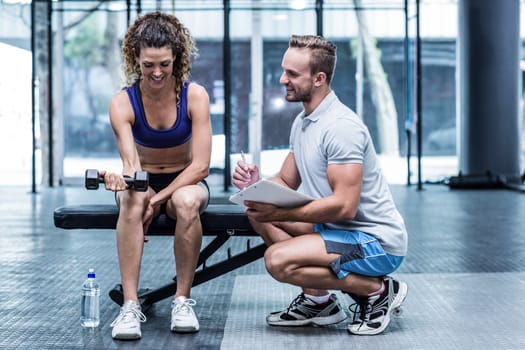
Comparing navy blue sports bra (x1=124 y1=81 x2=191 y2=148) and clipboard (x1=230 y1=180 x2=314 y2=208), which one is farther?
navy blue sports bra (x1=124 y1=81 x2=191 y2=148)

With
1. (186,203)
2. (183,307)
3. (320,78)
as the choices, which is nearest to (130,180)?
(186,203)

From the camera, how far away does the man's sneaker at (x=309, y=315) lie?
314 cm

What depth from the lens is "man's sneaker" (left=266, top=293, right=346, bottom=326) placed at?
3.14 metres

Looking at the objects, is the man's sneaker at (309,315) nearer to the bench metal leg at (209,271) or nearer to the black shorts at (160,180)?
the bench metal leg at (209,271)

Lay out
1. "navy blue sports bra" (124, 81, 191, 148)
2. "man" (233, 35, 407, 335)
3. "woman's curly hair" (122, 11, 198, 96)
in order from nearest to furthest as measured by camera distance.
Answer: "man" (233, 35, 407, 335) < "woman's curly hair" (122, 11, 198, 96) < "navy blue sports bra" (124, 81, 191, 148)

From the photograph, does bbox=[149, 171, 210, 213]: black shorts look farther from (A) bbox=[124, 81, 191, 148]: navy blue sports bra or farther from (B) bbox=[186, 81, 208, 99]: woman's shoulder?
(B) bbox=[186, 81, 208, 99]: woman's shoulder

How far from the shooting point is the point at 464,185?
9164mm

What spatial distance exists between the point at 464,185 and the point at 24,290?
6.18m

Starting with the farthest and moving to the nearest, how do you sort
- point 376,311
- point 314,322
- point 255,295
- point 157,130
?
point 255,295, point 157,130, point 314,322, point 376,311

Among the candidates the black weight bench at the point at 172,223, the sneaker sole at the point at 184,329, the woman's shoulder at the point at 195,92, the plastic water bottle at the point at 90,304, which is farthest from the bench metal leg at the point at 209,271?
the woman's shoulder at the point at 195,92

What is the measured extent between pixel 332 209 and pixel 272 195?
21 cm

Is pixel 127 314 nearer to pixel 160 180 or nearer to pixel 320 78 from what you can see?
pixel 160 180

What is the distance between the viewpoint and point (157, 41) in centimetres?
308

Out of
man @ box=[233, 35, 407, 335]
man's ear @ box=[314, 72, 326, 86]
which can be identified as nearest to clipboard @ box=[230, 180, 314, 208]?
man @ box=[233, 35, 407, 335]
